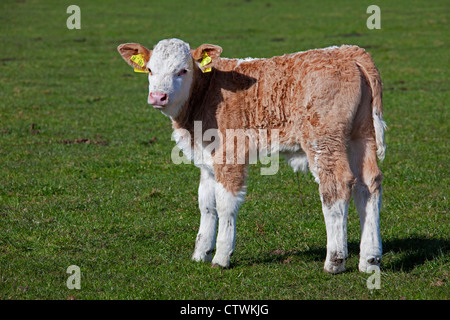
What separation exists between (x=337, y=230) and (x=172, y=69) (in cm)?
251

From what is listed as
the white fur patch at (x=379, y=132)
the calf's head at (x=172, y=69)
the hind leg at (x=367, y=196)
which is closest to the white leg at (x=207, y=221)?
the calf's head at (x=172, y=69)

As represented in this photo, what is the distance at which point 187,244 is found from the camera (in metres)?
8.53

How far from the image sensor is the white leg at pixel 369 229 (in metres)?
7.22

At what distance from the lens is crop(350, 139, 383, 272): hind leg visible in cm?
723

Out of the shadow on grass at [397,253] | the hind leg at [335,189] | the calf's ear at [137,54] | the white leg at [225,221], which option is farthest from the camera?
the calf's ear at [137,54]

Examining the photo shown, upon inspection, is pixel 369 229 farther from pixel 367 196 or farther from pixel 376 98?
pixel 376 98

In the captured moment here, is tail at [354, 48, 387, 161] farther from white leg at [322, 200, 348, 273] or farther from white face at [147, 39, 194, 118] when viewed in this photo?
white face at [147, 39, 194, 118]

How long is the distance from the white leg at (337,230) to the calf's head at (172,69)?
2.02 metres

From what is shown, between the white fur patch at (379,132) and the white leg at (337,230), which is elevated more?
the white fur patch at (379,132)

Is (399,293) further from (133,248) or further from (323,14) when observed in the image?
(323,14)

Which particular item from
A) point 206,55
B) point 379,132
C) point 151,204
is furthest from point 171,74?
point 151,204

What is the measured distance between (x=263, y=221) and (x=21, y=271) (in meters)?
3.46

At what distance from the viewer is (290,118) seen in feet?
24.0

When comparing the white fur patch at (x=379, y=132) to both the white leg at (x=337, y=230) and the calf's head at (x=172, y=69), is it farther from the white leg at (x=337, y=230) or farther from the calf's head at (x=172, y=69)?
the calf's head at (x=172, y=69)
